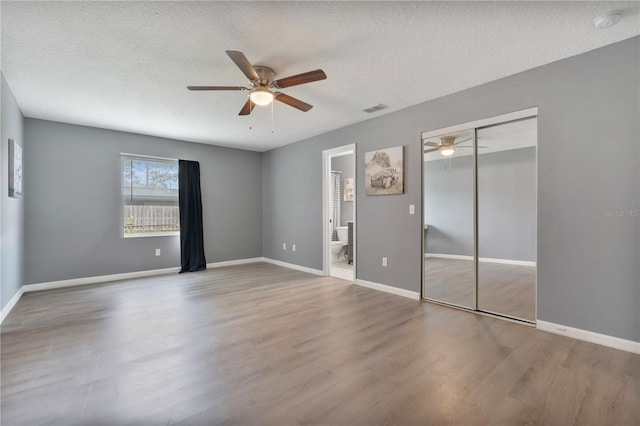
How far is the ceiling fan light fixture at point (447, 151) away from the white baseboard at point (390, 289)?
184 cm

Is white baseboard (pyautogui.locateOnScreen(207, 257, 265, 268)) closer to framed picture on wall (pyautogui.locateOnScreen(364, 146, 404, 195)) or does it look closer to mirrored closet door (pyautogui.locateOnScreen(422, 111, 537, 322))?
framed picture on wall (pyautogui.locateOnScreen(364, 146, 404, 195))

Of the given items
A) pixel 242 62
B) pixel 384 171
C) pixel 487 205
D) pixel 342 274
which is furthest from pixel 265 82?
pixel 342 274

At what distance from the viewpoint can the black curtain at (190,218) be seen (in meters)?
5.73

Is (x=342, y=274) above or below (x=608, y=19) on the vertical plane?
below

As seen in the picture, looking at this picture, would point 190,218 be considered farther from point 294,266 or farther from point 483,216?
point 483,216

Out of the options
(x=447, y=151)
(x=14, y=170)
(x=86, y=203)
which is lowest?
(x=86, y=203)

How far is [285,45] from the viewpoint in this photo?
2500 mm

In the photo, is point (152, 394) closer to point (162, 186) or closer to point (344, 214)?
point (162, 186)

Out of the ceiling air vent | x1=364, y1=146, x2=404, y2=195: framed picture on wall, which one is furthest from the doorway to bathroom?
the ceiling air vent

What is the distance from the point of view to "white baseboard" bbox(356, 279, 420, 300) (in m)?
3.94

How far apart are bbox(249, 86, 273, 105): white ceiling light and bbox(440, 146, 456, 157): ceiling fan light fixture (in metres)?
2.26

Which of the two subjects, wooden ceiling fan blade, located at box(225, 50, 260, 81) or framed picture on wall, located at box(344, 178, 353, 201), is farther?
framed picture on wall, located at box(344, 178, 353, 201)

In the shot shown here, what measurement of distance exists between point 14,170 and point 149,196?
2.08m

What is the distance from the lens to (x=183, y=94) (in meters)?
3.53
